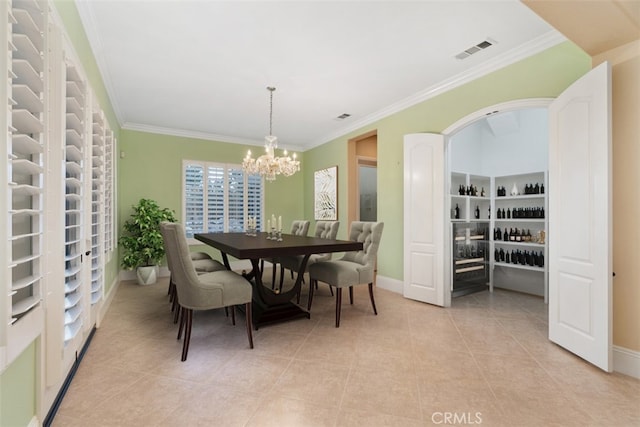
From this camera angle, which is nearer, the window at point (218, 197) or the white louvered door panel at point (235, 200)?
the window at point (218, 197)

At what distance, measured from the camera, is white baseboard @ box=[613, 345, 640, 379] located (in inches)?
82.0

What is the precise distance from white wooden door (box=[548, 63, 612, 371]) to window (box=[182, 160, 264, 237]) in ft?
17.1

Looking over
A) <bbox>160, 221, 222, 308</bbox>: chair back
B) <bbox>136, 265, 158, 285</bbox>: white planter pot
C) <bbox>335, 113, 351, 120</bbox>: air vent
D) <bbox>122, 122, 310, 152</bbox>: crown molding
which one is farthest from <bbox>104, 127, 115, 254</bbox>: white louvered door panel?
<bbox>335, 113, 351, 120</bbox>: air vent

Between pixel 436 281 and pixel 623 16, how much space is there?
9.26 ft

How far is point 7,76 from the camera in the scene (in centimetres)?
105

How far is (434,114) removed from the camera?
152 inches

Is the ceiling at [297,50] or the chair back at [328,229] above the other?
the ceiling at [297,50]

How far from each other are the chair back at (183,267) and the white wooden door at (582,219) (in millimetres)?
2897

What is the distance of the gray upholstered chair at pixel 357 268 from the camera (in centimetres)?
313

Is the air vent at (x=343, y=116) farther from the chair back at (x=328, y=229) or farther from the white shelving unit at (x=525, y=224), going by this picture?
the white shelving unit at (x=525, y=224)

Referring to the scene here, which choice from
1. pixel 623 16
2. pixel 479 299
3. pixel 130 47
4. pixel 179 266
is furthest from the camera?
pixel 479 299

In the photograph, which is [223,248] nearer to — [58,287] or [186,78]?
[58,287]

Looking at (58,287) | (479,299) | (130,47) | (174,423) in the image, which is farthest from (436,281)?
(130,47)

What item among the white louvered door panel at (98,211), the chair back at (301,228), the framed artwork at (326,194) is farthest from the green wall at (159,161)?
the white louvered door panel at (98,211)
